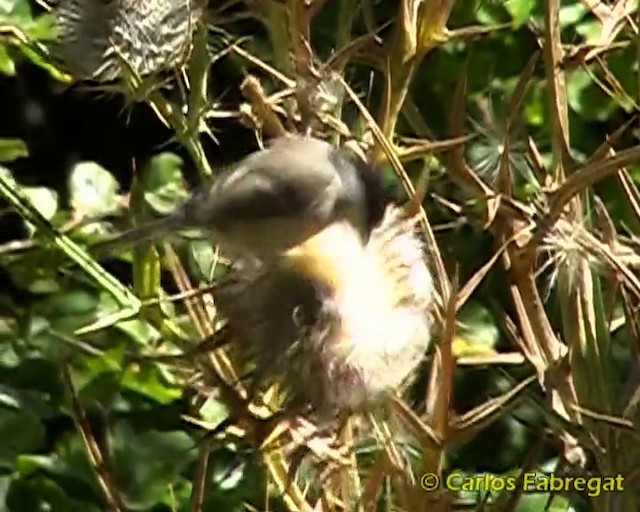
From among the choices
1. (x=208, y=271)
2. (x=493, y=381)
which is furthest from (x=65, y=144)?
(x=208, y=271)

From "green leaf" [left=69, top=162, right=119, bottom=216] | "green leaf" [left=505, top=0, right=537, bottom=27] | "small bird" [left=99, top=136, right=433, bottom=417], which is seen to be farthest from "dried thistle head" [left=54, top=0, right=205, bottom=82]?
"green leaf" [left=505, top=0, right=537, bottom=27]

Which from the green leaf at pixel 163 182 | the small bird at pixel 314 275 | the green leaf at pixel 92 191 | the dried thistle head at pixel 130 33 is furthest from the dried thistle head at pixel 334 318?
the green leaf at pixel 92 191

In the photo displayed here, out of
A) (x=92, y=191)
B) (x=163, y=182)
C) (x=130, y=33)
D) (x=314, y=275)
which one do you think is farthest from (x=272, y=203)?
(x=92, y=191)

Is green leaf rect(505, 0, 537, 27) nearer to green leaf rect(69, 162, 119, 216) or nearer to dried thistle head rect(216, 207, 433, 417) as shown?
green leaf rect(69, 162, 119, 216)

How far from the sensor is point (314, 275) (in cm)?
71

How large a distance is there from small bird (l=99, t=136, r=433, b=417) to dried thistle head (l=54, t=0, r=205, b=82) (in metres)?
0.22

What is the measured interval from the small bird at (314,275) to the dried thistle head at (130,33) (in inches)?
8.5

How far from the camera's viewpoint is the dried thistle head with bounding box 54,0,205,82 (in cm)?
97

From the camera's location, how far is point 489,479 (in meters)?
1.15

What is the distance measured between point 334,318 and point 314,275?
0.08 feet

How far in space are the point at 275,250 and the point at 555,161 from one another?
1.33 feet

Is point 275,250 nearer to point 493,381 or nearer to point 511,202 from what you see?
point 511,202

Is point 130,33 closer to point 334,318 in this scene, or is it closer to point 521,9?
point 334,318

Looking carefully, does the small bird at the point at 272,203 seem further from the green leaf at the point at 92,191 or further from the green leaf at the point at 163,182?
the green leaf at the point at 92,191
